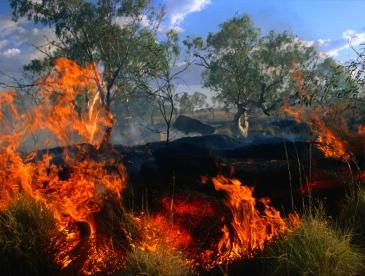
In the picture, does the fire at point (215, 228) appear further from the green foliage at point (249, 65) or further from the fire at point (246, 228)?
the green foliage at point (249, 65)

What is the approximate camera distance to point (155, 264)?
5105mm

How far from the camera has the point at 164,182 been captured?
807cm

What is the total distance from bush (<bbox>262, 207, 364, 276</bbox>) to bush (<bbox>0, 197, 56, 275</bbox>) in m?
3.43

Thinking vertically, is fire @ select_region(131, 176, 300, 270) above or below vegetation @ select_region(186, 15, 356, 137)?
below

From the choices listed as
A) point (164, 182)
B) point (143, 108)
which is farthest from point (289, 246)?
point (143, 108)

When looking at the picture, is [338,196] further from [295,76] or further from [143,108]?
[143,108]

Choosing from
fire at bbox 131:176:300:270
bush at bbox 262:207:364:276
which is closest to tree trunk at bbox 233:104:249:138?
fire at bbox 131:176:300:270

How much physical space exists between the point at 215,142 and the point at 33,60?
16.2 metres

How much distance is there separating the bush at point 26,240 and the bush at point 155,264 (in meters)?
1.72

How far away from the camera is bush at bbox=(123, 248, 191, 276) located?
5.05 metres

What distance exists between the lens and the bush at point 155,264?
5.05 meters

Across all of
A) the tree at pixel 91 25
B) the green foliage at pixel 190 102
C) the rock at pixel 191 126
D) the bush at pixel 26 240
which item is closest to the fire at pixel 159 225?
the bush at pixel 26 240

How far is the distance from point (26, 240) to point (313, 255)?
167 inches

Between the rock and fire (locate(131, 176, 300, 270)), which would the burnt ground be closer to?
fire (locate(131, 176, 300, 270))
